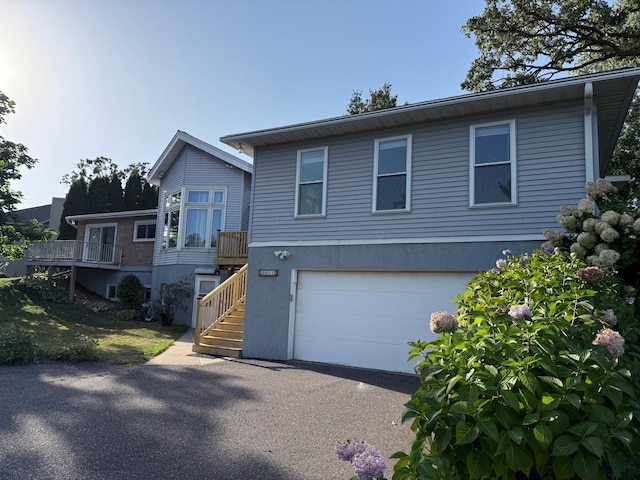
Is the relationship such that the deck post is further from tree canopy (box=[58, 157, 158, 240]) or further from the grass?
tree canopy (box=[58, 157, 158, 240])

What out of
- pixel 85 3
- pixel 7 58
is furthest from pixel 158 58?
pixel 7 58

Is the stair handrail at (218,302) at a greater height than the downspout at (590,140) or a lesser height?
lesser

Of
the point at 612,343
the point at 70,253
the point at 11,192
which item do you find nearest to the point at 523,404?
the point at 612,343

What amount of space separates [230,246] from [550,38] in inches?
536

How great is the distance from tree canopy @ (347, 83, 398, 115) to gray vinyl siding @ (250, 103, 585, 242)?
15372 mm

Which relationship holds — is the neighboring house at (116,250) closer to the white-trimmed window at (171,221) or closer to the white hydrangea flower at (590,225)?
the white-trimmed window at (171,221)

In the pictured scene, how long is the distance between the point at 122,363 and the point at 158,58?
6940mm

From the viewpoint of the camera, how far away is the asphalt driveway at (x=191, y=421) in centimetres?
374

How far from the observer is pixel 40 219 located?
106 ft

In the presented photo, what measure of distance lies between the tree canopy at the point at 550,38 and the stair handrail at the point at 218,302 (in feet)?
39.6

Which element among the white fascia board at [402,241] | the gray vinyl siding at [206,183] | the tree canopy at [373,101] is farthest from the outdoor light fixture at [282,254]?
the tree canopy at [373,101]

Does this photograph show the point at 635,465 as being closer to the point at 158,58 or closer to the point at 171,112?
the point at 158,58

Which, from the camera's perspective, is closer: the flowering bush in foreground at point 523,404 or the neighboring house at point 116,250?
the flowering bush in foreground at point 523,404

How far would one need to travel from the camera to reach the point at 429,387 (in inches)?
83.8
